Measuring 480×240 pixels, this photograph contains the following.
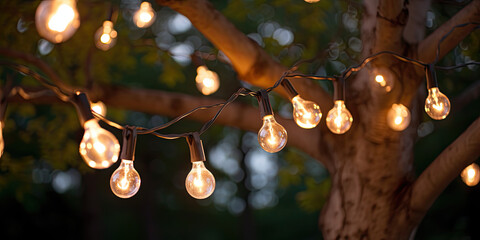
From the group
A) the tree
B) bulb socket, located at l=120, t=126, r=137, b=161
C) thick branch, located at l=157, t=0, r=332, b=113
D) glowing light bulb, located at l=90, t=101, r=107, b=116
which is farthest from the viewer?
glowing light bulb, located at l=90, t=101, r=107, b=116

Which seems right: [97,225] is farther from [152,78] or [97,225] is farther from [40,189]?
[152,78]

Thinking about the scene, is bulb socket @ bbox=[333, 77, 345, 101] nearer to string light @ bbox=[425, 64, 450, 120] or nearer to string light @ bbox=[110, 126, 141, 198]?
string light @ bbox=[425, 64, 450, 120]

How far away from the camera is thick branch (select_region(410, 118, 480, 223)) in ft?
7.04

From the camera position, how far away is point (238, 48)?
2.56 m

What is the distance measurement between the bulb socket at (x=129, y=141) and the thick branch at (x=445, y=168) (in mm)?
1675

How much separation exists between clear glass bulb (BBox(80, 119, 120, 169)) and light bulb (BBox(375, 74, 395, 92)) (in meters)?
1.78

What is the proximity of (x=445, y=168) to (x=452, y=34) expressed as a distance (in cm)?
79

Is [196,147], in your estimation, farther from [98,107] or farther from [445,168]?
[98,107]

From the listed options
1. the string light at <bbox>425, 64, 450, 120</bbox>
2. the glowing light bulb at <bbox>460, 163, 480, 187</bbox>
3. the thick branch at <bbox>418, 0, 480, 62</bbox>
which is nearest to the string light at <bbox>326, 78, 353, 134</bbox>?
the string light at <bbox>425, 64, 450, 120</bbox>

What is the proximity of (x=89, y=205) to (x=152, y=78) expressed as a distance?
2.83 meters

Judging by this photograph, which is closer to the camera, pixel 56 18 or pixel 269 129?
pixel 56 18

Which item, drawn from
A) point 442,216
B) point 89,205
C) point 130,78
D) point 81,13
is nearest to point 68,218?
point 89,205

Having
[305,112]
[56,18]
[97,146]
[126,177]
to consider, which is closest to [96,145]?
[97,146]

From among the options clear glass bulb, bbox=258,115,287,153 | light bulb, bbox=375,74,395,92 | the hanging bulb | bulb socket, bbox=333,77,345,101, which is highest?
the hanging bulb
